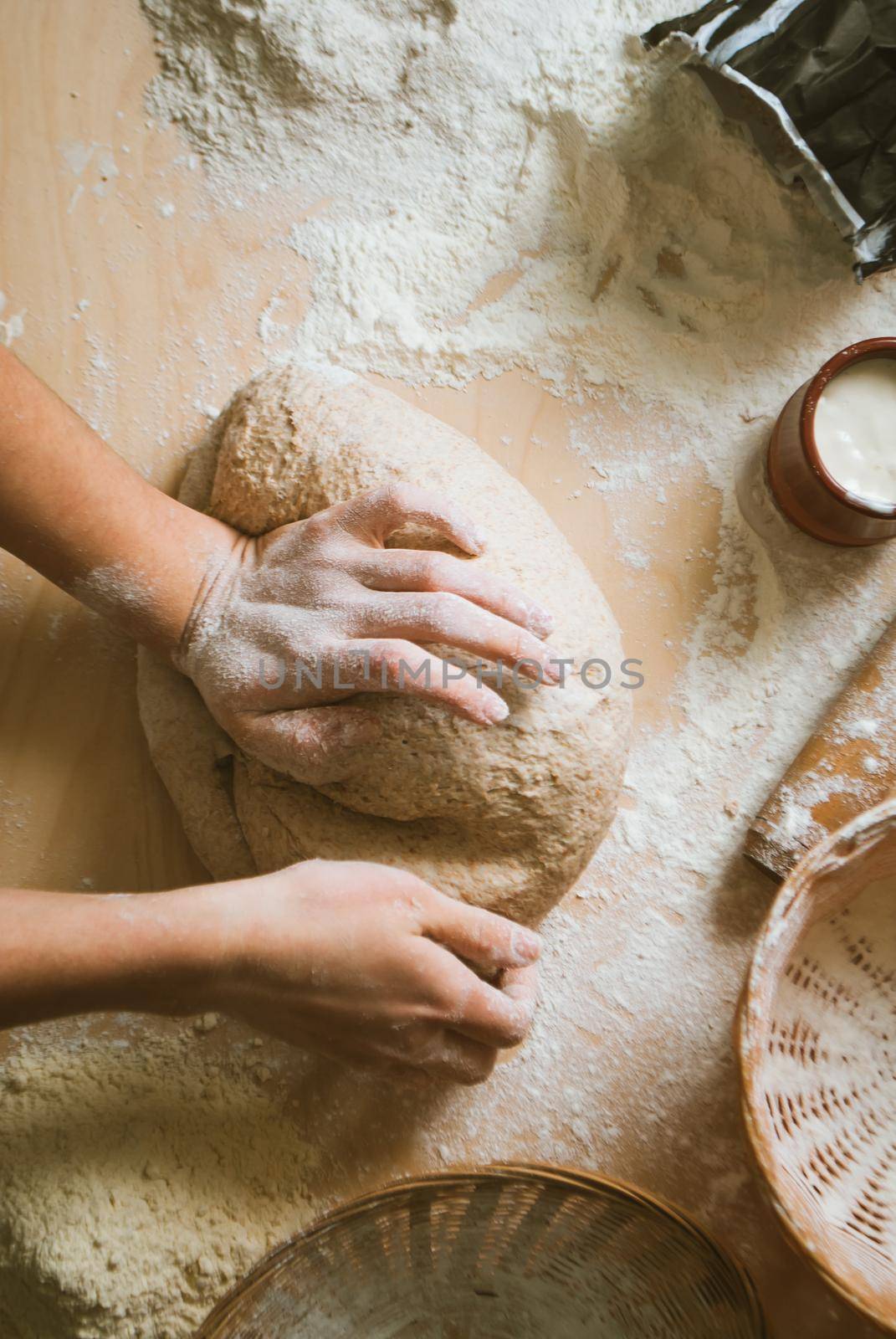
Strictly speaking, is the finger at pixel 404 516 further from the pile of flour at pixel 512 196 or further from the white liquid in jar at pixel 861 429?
the white liquid in jar at pixel 861 429

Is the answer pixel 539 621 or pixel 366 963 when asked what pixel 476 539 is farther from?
pixel 366 963

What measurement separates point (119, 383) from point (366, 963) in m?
0.87

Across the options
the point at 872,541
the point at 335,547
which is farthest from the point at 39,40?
the point at 872,541

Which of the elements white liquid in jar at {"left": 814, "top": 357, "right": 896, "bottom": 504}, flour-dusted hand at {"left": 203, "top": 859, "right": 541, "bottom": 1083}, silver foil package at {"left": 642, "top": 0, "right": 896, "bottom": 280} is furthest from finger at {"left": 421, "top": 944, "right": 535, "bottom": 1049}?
silver foil package at {"left": 642, "top": 0, "right": 896, "bottom": 280}

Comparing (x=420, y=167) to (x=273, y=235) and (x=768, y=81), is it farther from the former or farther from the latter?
(x=768, y=81)

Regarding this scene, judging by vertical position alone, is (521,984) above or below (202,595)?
below

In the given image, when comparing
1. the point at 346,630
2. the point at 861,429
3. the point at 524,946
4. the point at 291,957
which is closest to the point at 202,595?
the point at 346,630

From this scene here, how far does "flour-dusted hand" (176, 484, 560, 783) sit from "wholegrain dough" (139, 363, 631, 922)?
5 cm

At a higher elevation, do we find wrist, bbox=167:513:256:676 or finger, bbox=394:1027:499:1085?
wrist, bbox=167:513:256:676

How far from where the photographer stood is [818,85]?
1063 mm

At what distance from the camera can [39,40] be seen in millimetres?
1189

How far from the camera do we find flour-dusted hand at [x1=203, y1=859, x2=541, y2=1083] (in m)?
0.88

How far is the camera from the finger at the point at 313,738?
0.93 metres

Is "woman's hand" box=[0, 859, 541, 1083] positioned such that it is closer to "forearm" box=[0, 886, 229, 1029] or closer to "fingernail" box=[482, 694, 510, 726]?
"forearm" box=[0, 886, 229, 1029]
